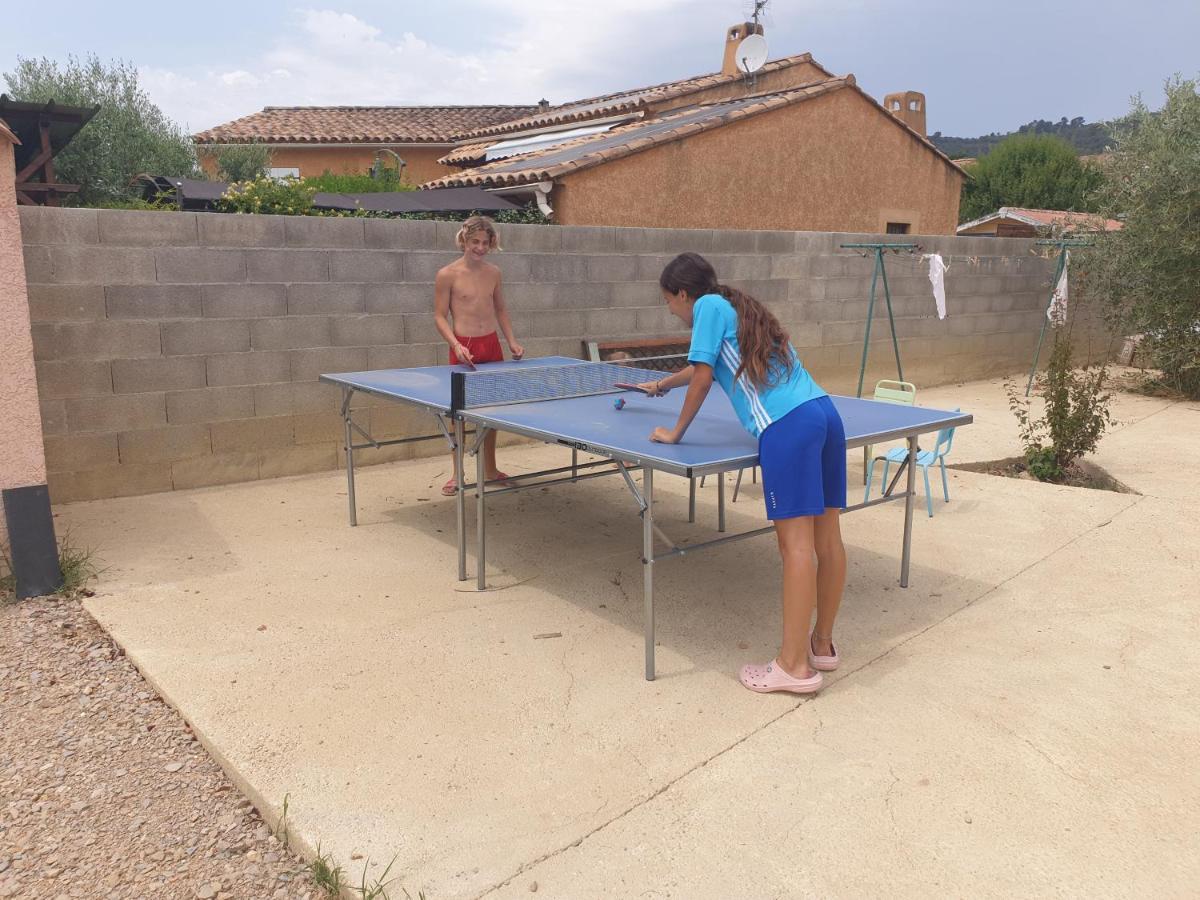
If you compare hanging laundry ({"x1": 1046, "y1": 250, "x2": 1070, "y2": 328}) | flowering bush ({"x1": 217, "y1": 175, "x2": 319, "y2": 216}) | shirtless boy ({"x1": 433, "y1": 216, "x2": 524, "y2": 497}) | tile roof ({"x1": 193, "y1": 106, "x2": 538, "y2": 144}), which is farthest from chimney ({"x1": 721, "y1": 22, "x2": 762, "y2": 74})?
shirtless boy ({"x1": 433, "y1": 216, "x2": 524, "y2": 497})

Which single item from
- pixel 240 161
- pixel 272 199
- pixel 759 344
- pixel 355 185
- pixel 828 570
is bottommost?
pixel 828 570

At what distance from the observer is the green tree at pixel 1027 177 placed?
34906mm

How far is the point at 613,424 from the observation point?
12.7 ft

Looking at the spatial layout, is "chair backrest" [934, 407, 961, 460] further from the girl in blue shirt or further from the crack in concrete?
the crack in concrete

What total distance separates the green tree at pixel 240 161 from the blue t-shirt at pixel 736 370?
17615 millimetres

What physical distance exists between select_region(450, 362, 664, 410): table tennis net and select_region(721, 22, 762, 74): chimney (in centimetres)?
1455

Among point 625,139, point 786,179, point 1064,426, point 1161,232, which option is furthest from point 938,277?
point 625,139

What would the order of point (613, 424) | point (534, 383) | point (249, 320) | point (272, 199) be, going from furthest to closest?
point (272, 199)
point (249, 320)
point (534, 383)
point (613, 424)

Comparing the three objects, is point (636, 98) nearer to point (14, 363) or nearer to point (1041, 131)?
point (14, 363)

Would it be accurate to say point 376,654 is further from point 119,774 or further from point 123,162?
point 123,162

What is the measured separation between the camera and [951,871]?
237 cm

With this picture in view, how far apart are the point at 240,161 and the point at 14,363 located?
16645 mm

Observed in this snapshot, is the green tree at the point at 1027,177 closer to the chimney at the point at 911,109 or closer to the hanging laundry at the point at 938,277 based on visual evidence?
the chimney at the point at 911,109

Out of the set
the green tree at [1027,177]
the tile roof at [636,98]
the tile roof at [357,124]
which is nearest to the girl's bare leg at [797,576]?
the tile roof at [636,98]
